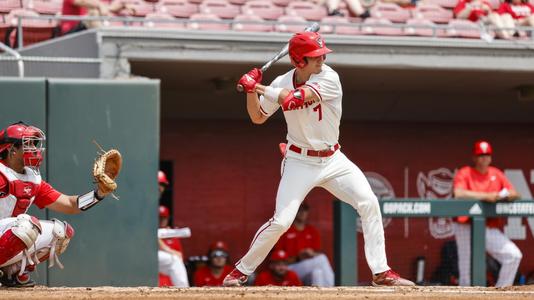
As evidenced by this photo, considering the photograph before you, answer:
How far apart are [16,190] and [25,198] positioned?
0.32ft

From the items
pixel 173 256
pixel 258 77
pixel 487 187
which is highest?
pixel 258 77

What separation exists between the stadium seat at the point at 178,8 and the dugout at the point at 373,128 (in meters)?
0.60

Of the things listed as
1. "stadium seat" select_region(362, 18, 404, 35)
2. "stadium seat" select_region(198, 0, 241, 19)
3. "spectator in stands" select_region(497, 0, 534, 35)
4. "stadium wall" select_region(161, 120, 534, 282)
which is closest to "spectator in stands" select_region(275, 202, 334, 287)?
"stadium wall" select_region(161, 120, 534, 282)

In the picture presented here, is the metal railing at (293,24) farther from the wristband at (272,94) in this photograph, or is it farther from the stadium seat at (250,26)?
the wristband at (272,94)

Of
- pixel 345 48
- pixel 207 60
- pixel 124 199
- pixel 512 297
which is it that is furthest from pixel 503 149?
pixel 512 297

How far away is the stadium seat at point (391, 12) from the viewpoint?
10.1 m

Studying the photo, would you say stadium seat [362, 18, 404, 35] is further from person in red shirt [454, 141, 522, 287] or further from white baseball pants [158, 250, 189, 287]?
white baseball pants [158, 250, 189, 287]

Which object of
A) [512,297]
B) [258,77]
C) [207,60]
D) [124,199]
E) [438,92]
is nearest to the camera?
[512,297]

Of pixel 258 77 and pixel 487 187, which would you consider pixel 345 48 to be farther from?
pixel 258 77

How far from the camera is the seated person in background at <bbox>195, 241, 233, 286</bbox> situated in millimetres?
9539

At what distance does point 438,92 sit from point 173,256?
3413 mm

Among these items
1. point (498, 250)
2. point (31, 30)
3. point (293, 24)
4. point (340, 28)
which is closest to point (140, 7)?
point (31, 30)

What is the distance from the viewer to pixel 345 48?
8883 millimetres

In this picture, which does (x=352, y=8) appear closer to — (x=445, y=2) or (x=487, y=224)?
(x=445, y=2)
